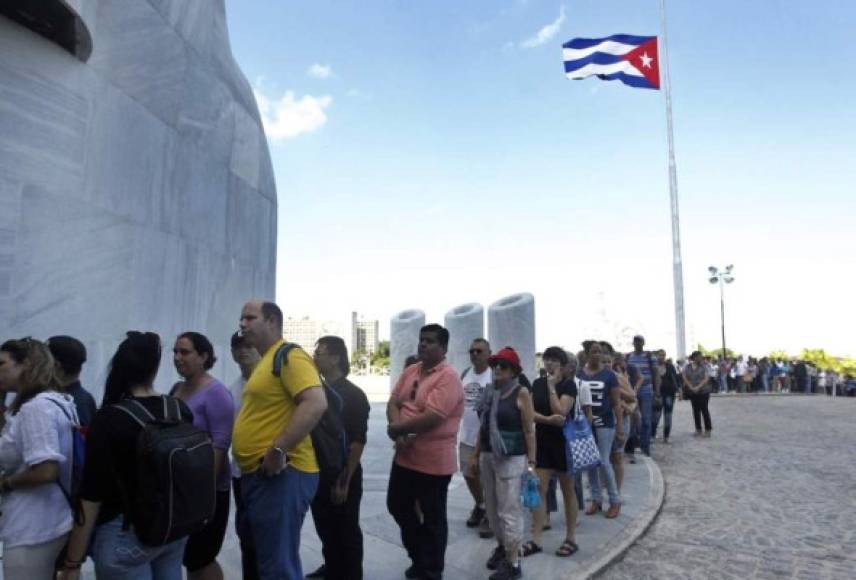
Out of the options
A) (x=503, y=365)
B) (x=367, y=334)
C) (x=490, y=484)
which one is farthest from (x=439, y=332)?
(x=367, y=334)

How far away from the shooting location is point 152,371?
8.61 feet

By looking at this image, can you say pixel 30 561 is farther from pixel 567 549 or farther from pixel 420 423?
pixel 567 549

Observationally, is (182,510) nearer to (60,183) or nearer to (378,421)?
(60,183)

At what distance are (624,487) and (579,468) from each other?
268 cm

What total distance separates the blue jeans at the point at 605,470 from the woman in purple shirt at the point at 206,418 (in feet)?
13.3

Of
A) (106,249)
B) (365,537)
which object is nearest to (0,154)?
(106,249)

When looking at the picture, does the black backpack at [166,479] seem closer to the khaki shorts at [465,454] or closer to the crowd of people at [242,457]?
the crowd of people at [242,457]

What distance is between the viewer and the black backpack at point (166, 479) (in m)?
2.35

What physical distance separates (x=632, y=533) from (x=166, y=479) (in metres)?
4.76

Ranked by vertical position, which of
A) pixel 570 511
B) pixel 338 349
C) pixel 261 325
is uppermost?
pixel 261 325

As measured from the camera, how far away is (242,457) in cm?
302

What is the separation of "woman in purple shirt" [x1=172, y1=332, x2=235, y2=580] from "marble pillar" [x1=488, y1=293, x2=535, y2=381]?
36.1 feet

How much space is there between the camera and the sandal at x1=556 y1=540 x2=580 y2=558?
5078 millimetres

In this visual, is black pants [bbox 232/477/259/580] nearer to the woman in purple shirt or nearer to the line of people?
the line of people
